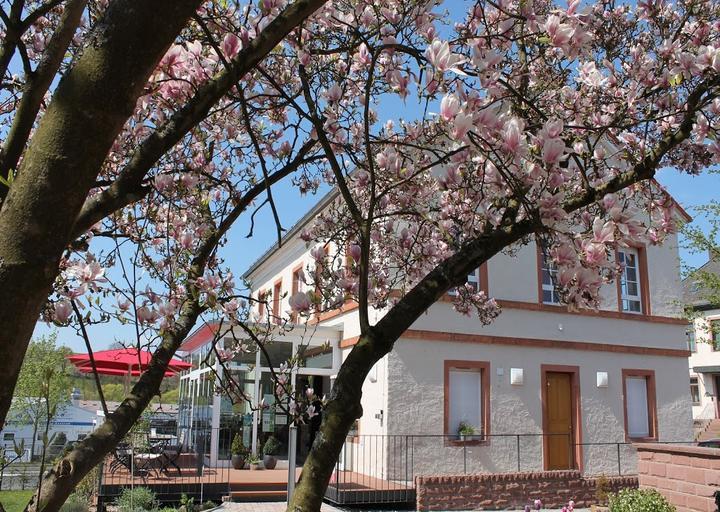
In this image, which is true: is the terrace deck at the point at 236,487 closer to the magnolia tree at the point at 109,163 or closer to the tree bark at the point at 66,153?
the magnolia tree at the point at 109,163

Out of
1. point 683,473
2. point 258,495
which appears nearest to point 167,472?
point 258,495

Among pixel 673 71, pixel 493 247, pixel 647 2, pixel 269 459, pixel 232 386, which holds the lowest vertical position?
pixel 269 459

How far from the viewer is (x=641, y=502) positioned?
6059mm

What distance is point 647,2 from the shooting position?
4855 mm

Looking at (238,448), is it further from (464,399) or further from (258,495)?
(464,399)

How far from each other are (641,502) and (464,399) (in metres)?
6.97

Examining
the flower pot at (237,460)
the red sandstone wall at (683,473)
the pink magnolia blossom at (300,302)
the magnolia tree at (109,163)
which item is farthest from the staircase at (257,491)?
the pink magnolia blossom at (300,302)

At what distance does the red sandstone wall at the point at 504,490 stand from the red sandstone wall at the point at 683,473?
462 centimetres

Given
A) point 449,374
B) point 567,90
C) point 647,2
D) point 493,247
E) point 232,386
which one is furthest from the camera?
point 449,374

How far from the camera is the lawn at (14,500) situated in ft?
31.4

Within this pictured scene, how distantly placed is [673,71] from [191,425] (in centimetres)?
1444

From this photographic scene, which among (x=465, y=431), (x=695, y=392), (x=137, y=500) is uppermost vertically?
(x=695, y=392)

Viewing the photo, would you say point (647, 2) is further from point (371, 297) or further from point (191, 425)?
point (191, 425)

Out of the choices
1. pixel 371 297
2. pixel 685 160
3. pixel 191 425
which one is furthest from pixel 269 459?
pixel 685 160
